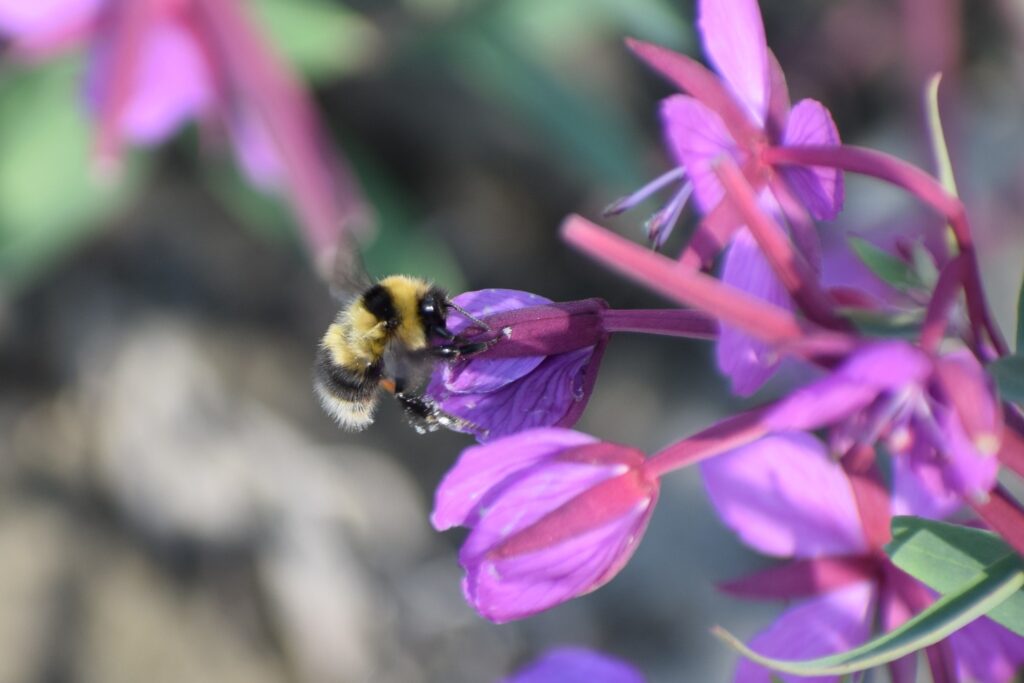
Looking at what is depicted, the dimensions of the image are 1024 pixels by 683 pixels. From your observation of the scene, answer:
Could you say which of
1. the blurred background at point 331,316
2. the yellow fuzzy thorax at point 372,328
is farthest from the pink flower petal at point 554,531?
the blurred background at point 331,316

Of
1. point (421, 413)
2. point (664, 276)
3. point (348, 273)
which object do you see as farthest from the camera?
point (348, 273)

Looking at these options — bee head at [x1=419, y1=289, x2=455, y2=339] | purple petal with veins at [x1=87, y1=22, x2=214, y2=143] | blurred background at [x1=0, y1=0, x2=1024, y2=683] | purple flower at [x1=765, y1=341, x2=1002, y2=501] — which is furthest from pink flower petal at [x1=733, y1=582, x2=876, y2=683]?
blurred background at [x1=0, y1=0, x2=1024, y2=683]

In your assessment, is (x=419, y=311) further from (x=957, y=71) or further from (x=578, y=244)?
(x=957, y=71)

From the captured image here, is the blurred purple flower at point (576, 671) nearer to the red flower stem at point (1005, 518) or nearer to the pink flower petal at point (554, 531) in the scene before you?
the pink flower petal at point (554, 531)

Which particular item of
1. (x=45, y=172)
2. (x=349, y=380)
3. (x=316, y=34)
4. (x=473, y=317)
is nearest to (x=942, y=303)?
(x=473, y=317)

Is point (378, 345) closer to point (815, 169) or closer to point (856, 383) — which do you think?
point (815, 169)

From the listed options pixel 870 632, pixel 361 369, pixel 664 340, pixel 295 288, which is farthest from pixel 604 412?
pixel 870 632
